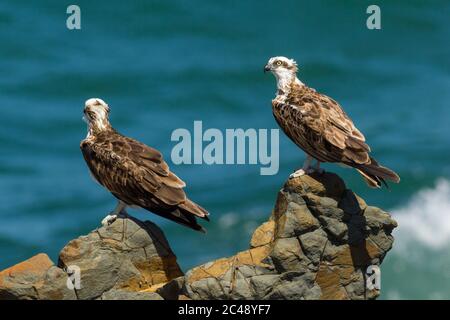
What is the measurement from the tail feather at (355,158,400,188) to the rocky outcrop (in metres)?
0.69

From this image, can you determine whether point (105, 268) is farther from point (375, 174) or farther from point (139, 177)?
point (375, 174)

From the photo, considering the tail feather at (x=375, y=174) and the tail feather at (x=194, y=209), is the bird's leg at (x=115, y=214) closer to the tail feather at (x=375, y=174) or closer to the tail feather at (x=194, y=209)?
the tail feather at (x=194, y=209)

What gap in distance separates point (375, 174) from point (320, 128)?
7.11ft

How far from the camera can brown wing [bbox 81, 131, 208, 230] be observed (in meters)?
53.4

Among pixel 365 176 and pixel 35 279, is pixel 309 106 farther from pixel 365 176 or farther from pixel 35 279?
pixel 35 279

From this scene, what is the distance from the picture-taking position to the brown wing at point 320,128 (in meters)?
52.8

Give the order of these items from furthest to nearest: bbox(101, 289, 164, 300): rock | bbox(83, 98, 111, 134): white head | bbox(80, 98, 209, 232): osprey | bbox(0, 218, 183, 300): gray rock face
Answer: bbox(83, 98, 111, 134): white head < bbox(80, 98, 209, 232): osprey < bbox(0, 218, 183, 300): gray rock face < bbox(101, 289, 164, 300): rock

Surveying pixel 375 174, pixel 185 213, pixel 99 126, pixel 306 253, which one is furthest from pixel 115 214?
pixel 375 174

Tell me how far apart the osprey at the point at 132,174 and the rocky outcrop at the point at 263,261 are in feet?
2.66

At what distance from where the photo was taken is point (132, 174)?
53812 millimetres

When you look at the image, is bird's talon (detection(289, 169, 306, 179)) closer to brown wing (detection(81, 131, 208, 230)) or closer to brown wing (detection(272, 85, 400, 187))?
brown wing (detection(272, 85, 400, 187))

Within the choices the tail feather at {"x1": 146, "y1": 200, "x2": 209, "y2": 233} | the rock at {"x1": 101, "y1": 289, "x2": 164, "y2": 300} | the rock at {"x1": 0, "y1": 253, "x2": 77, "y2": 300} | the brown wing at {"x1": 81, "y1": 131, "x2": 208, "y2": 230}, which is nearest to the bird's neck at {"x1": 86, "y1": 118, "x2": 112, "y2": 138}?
the brown wing at {"x1": 81, "y1": 131, "x2": 208, "y2": 230}

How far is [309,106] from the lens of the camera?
54000mm

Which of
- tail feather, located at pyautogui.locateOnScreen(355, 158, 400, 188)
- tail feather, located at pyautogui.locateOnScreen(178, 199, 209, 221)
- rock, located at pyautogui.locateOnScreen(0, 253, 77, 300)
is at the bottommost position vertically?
rock, located at pyautogui.locateOnScreen(0, 253, 77, 300)
